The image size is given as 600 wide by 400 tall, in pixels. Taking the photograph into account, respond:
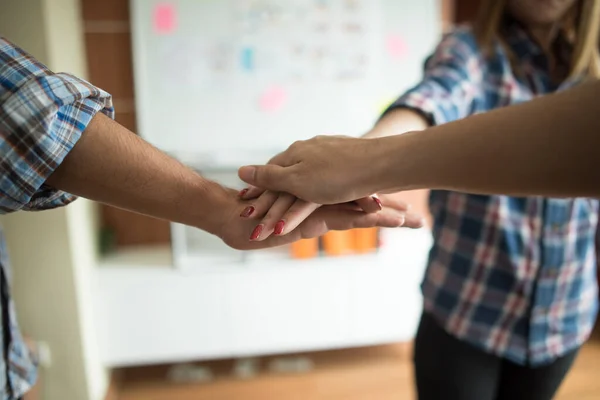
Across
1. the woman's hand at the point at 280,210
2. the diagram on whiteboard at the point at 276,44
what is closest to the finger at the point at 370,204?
the woman's hand at the point at 280,210

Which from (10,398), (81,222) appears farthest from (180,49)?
(10,398)

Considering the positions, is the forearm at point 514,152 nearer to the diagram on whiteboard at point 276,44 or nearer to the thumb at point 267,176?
the thumb at point 267,176

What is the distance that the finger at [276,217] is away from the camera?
66 cm

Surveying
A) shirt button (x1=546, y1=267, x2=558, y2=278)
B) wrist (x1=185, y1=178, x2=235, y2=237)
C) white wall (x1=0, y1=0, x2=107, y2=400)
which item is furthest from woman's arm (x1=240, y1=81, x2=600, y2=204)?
white wall (x1=0, y1=0, x2=107, y2=400)

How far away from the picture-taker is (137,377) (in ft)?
6.35

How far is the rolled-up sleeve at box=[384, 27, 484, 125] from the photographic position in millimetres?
779

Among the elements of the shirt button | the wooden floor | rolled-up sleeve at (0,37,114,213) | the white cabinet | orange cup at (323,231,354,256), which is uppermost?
rolled-up sleeve at (0,37,114,213)

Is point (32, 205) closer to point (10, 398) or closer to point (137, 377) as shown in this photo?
point (10, 398)

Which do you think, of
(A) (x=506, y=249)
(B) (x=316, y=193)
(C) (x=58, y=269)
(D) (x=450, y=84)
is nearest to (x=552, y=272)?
(A) (x=506, y=249)

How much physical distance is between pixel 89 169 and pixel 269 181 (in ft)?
0.86

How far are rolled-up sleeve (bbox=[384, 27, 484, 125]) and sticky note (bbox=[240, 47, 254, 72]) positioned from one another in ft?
3.41

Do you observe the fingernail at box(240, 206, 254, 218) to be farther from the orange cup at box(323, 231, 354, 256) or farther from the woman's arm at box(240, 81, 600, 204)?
the orange cup at box(323, 231, 354, 256)

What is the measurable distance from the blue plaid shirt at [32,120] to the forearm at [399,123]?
18.0 inches

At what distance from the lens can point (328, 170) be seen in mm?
616
